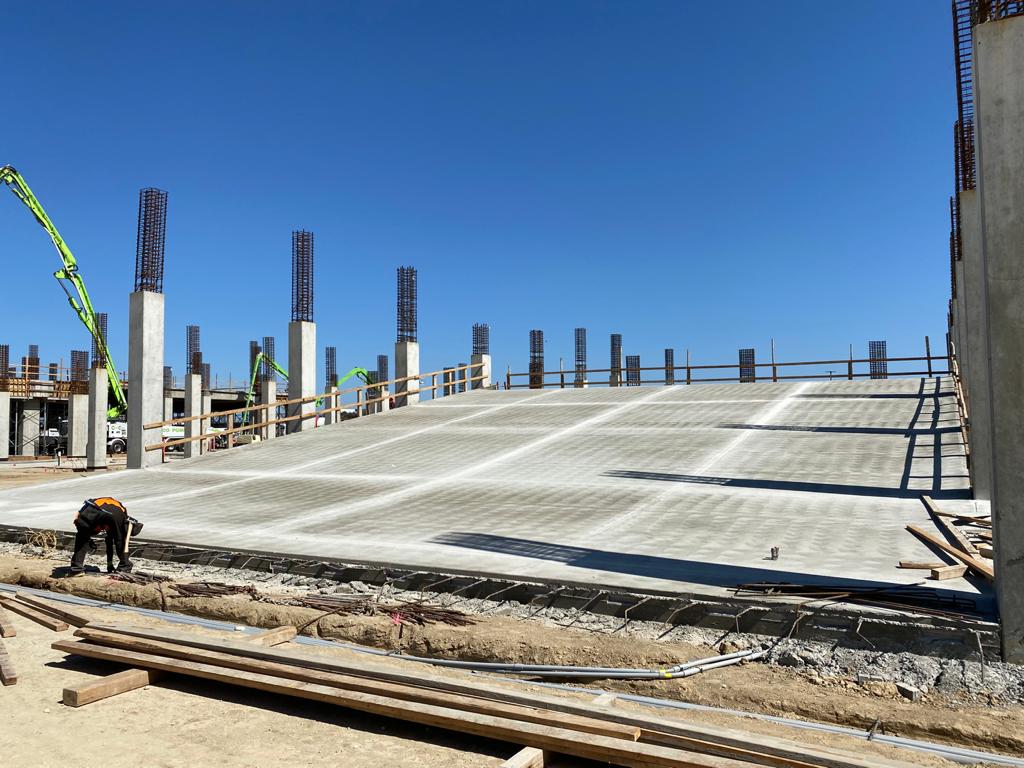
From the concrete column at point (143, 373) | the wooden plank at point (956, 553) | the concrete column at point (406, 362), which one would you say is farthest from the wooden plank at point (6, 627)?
the concrete column at point (406, 362)

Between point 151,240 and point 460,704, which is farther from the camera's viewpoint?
point 151,240

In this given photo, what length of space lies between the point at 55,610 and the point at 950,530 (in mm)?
10001

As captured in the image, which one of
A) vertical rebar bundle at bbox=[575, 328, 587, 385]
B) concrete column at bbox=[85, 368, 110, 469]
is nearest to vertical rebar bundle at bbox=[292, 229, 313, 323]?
concrete column at bbox=[85, 368, 110, 469]

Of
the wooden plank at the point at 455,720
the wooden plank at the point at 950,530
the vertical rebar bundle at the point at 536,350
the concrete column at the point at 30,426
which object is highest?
the vertical rebar bundle at the point at 536,350

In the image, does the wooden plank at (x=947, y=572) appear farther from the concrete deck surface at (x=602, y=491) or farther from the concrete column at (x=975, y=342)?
the concrete column at (x=975, y=342)

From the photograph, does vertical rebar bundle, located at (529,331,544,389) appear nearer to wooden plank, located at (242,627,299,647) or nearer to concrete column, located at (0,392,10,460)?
concrete column, located at (0,392,10,460)

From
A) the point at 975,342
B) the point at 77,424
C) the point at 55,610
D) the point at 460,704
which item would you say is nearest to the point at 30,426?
the point at 77,424

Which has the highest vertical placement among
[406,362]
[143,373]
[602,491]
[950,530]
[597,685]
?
[406,362]

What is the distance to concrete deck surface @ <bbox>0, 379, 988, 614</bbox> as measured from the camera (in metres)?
8.71

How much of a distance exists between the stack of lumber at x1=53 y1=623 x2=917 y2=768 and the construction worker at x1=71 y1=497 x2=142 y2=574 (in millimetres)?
3019

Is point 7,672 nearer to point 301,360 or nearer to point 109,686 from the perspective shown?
point 109,686

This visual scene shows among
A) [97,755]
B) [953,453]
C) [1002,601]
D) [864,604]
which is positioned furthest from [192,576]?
[953,453]

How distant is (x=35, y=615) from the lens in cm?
781

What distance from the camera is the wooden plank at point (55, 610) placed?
25.0 ft
